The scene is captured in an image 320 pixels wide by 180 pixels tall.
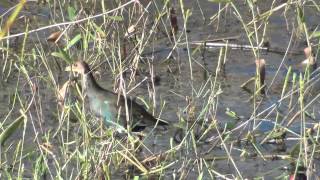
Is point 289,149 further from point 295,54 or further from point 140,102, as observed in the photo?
point 295,54

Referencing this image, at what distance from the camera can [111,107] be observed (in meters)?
6.12

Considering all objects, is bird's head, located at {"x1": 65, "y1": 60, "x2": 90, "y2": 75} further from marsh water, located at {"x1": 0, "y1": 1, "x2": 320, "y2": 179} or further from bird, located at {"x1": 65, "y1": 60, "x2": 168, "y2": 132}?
marsh water, located at {"x1": 0, "y1": 1, "x2": 320, "y2": 179}

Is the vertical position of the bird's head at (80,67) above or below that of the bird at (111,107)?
above

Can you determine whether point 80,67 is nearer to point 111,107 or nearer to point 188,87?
point 111,107

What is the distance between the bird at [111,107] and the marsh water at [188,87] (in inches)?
4.6

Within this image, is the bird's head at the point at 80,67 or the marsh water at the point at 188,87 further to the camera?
the bird's head at the point at 80,67

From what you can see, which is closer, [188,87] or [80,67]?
[80,67]

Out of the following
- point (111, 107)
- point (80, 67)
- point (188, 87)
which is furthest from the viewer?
point (188, 87)

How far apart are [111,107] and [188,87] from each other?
3.29ft

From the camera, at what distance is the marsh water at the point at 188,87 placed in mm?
5371

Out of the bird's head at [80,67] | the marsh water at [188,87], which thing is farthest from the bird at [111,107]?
the marsh water at [188,87]

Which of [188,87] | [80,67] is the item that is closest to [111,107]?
[80,67]

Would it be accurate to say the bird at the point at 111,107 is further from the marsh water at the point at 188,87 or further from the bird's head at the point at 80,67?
the marsh water at the point at 188,87

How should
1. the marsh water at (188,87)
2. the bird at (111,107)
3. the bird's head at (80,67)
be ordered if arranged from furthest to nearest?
1. the bird's head at (80,67)
2. the bird at (111,107)
3. the marsh water at (188,87)
